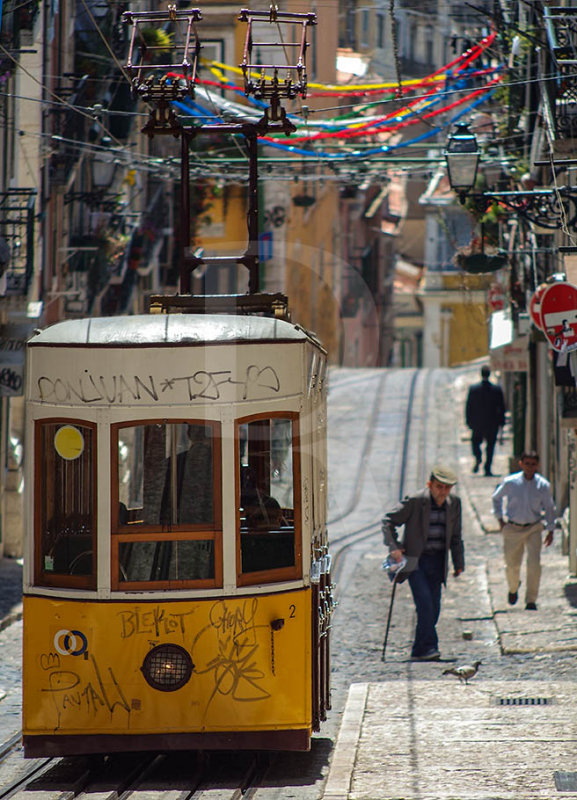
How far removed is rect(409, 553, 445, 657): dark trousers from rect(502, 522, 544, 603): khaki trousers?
2158mm

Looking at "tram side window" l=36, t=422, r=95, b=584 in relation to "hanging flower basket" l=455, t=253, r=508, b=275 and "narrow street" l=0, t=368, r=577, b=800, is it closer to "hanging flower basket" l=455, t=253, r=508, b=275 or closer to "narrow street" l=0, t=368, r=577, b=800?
"narrow street" l=0, t=368, r=577, b=800

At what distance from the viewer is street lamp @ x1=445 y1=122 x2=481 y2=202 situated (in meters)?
16.0

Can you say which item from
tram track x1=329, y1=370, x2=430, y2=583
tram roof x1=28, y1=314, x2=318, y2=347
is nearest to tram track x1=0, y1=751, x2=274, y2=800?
tram roof x1=28, y1=314, x2=318, y2=347

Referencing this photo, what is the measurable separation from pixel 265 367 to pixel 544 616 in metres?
7.02

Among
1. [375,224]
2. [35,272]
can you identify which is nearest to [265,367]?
[35,272]

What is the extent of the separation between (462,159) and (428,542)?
4.49 metres

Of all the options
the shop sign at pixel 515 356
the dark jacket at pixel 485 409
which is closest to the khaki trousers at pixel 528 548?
the shop sign at pixel 515 356

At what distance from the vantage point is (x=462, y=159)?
16031 mm

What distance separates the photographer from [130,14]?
14.3 metres

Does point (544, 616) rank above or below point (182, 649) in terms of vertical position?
below

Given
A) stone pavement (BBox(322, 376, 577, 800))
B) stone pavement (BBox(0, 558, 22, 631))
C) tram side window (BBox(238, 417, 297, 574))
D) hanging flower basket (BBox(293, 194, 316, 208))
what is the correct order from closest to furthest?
1. stone pavement (BBox(322, 376, 577, 800))
2. tram side window (BBox(238, 417, 297, 574))
3. stone pavement (BBox(0, 558, 22, 631))
4. hanging flower basket (BBox(293, 194, 316, 208))

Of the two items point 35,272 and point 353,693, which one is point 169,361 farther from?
point 35,272

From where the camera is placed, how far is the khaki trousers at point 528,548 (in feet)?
51.0

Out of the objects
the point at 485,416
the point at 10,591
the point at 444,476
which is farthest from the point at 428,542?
the point at 485,416
